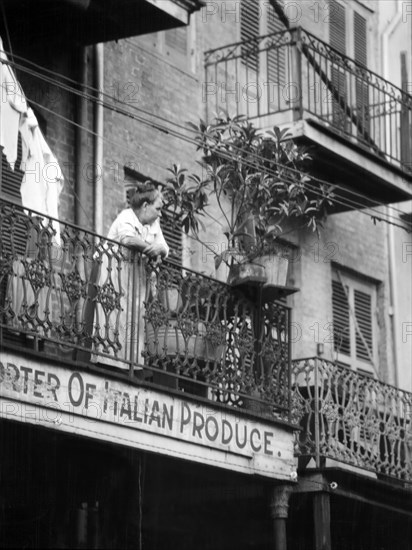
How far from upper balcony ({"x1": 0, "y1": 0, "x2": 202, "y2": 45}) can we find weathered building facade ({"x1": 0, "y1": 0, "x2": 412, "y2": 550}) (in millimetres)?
26

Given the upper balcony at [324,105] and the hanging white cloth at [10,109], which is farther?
the upper balcony at [324,105]

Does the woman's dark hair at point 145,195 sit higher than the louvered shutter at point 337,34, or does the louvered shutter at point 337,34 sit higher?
the louvered shutter at point 337,34

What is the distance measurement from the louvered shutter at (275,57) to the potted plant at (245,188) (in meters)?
1.62

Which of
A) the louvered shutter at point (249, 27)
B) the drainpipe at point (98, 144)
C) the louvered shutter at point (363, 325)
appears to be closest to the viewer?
the drainpipe at point (98, 144)

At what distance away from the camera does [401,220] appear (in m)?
22.1

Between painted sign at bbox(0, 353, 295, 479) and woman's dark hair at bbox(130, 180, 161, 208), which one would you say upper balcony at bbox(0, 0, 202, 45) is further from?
painted sign at bbox(0, 353, 295, 479)

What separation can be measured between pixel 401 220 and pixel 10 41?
24.3ft

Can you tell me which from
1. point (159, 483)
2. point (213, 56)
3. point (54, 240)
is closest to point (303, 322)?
point (213, 56)

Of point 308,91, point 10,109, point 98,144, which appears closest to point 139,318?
point 10,109

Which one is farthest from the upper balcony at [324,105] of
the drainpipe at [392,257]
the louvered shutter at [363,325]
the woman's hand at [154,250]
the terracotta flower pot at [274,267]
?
the woman's hand at [154,250]

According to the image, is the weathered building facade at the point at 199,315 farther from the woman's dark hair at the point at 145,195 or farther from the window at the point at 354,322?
the woman's dark hair at the point at 145,195

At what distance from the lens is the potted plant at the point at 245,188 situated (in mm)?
16516

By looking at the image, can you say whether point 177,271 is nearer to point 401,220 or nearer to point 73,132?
point 73,132

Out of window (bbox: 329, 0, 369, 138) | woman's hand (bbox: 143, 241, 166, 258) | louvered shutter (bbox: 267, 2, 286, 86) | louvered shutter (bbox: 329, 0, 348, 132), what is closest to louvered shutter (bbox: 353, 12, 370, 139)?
window (bbox: 329, 0, 369, 138)
